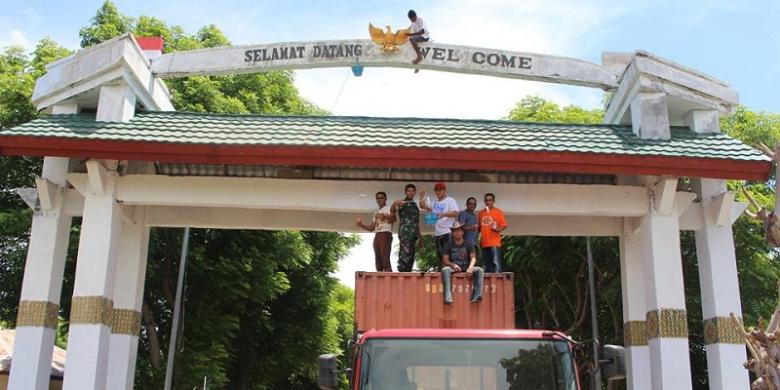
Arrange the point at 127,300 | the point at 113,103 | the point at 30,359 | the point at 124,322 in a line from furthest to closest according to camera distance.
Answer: the point at 127,300 → the point at 124,322 → the point at 113,103 → the point at 30,359

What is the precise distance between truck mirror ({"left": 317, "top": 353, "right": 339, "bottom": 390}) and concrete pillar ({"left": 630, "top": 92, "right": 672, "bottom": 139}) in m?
7.84

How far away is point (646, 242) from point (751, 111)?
46.0 ft

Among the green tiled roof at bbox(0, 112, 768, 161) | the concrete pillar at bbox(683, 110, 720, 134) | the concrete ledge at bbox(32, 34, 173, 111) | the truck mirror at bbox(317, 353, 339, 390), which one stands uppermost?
the concrete ledge at bbox(32, 34, 173, 111)

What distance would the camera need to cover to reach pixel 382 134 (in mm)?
13414

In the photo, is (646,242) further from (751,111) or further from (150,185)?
(751,111)

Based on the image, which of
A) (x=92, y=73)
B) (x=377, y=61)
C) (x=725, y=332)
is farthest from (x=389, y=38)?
(x=725, y=332)

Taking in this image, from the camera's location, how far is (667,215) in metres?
13.4

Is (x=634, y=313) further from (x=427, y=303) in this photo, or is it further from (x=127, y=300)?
(x=127, y=300)

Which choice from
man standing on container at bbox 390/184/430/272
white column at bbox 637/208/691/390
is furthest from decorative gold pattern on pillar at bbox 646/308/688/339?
man standing on container at bbox 390/184/430/272

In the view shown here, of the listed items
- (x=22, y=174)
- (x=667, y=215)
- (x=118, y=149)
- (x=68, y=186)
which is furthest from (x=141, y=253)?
(x=667, y=215)

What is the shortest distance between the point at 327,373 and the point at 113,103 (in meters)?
7.67

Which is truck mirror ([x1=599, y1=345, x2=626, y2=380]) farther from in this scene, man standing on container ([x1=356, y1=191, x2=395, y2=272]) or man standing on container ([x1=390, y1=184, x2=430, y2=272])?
man standing on container ([x1=356, y1=191, x2=395, y2=272])

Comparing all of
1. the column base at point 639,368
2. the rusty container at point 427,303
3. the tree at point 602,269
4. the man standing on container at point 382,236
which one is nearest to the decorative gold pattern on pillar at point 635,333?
the column base at point 639,368

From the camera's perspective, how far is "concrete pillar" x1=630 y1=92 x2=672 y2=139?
13539mm
